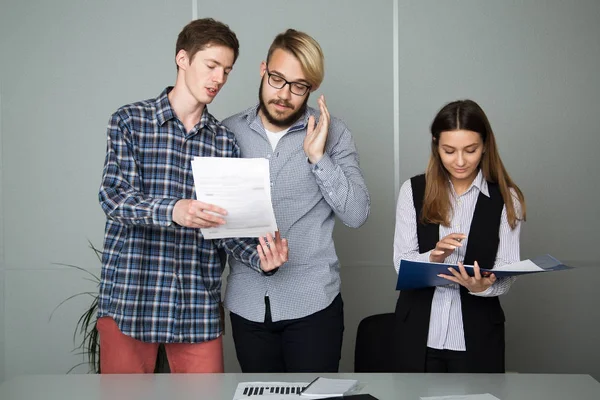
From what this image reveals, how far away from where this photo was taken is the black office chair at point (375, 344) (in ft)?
9.70

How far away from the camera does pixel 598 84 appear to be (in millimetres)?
4207

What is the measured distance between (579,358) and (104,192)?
3189 mm

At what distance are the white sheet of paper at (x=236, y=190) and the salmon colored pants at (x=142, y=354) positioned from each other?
1.45ft

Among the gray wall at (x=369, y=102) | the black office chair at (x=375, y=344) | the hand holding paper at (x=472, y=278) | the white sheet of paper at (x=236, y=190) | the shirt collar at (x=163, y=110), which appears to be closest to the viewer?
the white sheet of paper at (x=236, y=190)

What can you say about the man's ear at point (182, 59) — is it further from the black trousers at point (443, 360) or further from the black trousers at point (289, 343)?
the black trousers at point (443, 360)

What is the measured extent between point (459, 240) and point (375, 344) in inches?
30.0

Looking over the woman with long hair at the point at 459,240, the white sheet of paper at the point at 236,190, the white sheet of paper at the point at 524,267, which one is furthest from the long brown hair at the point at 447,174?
the white sheet of paper at the point at 236,190

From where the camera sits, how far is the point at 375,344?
300 cm

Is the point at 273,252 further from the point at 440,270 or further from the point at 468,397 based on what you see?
the point at 468,397

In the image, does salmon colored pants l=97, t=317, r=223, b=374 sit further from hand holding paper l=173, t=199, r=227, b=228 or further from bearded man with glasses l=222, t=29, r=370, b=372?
hand holding paper l=173, t=199, r=227, b=228

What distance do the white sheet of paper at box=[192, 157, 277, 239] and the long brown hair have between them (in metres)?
0.65

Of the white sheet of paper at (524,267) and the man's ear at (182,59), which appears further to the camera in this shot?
the man's ear at (182,59)

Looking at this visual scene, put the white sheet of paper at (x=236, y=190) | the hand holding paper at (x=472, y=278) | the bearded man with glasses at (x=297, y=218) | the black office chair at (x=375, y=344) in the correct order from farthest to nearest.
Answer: the black office chair at (x=375, y=344), the bearded man with glasses at (x=297, y=218), the hand holding paper at (x=472, y=278), the white sheet of paper at (x=236, y=190)

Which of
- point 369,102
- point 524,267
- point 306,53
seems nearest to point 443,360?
point 524,267
